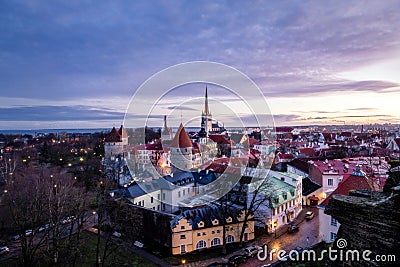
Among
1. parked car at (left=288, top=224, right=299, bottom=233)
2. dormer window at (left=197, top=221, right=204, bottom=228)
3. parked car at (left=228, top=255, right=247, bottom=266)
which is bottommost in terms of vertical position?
parked car at (left=228, top=255, right=247, bottom=266)

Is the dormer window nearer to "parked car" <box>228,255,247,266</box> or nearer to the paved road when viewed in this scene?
the paved road

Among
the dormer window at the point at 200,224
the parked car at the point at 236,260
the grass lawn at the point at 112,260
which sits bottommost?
the grass lawn at the point at 112,260

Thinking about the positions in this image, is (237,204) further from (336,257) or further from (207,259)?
(336,257)

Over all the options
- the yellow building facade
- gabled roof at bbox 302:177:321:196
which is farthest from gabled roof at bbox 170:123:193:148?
the yellow building facade

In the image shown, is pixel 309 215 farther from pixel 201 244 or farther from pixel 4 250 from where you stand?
pixel 4 250

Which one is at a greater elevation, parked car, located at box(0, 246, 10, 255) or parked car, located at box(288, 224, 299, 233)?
parked car, located at box(288, 224, 299, 233)

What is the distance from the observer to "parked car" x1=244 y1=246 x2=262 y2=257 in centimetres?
1381

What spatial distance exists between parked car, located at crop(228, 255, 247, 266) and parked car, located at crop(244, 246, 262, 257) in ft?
1.67

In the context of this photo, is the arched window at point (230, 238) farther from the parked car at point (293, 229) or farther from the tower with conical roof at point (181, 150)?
the tower with conical roof at point (181, 150)

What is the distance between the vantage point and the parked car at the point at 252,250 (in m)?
13.8

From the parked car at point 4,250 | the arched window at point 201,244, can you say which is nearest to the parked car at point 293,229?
the arched window at point 201,244

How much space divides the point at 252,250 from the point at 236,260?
160 centimetres

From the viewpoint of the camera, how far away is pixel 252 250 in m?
14.3

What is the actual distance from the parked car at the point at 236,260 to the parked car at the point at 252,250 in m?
0.51
